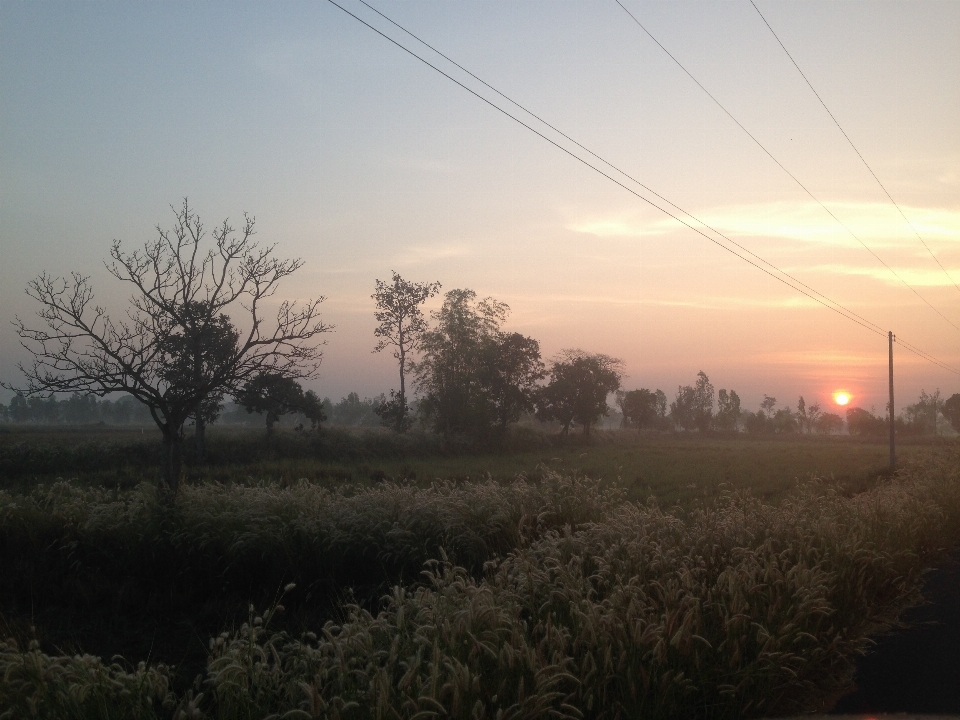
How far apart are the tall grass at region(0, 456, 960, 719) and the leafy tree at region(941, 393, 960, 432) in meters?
119

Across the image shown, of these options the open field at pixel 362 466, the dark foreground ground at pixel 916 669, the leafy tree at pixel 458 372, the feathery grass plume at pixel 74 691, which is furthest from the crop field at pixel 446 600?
the leafy tree at pixel 458 372

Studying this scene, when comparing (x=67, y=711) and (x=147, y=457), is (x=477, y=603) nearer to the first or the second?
(x=67, y=711)

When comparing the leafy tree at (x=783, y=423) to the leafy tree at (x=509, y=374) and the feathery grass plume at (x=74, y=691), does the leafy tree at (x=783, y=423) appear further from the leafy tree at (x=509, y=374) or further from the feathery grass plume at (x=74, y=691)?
the feathery grass plume at (x=74, y=691)

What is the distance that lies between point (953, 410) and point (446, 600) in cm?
12840

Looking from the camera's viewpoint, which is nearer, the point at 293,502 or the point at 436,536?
the point at 436,536

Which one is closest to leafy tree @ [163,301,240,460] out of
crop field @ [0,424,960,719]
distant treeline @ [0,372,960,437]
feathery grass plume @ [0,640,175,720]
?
crop field @ [0,424,960,719]

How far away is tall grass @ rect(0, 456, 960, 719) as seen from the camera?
450cm

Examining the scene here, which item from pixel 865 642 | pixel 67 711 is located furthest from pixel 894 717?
pixel 67 711

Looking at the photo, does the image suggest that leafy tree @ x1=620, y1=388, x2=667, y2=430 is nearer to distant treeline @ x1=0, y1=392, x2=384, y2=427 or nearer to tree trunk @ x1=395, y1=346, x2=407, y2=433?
distant treeline @ x1=0, y1=392, x2=384, y2=427

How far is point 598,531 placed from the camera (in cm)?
859

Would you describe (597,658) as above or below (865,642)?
above

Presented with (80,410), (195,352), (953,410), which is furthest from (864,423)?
(80,410)

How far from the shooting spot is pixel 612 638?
528cm

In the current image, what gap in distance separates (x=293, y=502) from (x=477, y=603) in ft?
25.1
